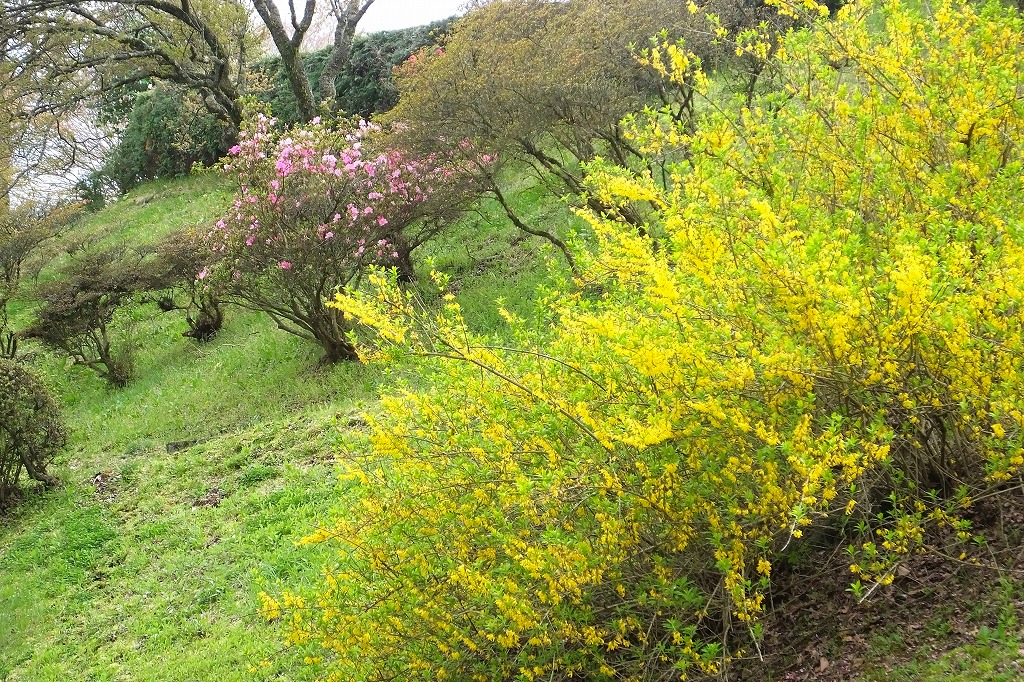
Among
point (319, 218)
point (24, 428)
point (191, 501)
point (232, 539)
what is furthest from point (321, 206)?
point (232, 539)

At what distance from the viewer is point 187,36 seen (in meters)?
16.8

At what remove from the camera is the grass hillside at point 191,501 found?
19.7ft

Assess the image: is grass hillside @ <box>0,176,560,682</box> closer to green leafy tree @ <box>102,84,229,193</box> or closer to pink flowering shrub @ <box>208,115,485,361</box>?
pink flowering shrub @ <box>208,115,485,361</box>

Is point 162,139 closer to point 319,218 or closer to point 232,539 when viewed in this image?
point 319,218

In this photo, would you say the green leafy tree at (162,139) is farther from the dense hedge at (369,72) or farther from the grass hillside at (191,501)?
the grass hillside at (191,501)

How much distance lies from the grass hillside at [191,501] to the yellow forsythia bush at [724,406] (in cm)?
69

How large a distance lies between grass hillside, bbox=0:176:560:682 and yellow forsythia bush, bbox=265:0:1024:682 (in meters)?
0.69

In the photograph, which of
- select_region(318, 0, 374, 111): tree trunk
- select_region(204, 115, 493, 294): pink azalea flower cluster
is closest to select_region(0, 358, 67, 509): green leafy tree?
select_region(204, 115, 493, 294): pink azalea flower cluster

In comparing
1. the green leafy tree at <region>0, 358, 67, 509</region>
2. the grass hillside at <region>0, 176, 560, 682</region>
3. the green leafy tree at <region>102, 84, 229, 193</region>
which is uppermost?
the green leafy tree at <region>102, 84, 229, 193</region>

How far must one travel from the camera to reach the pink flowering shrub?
34.0 ft

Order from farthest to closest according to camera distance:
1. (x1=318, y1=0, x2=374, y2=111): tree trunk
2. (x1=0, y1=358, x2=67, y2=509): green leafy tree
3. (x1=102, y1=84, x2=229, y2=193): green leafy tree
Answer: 1. (x1=102, y1=84, x2=229, y2=193): green leafy tree
2. (x1=318, y1=0, x2=374, y2=111): tree trunk
3. (x1=0, y1=358, x2=67, y2=509): green leafy tree

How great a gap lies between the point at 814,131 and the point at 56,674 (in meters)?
5.93

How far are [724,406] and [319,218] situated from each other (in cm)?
839

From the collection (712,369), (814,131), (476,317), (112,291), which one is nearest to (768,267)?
(712,369)
